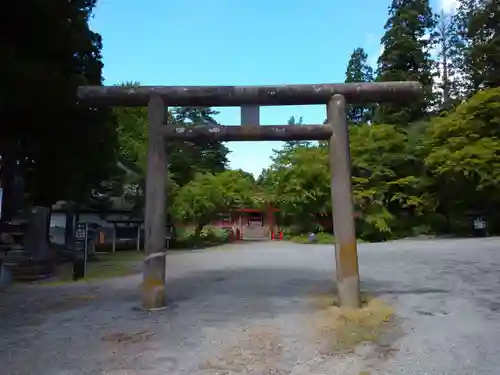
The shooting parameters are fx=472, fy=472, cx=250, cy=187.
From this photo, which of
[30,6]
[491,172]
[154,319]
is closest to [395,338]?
[154,319]

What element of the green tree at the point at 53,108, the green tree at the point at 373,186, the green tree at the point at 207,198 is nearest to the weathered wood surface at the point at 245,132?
the green tree at the point at 53,108

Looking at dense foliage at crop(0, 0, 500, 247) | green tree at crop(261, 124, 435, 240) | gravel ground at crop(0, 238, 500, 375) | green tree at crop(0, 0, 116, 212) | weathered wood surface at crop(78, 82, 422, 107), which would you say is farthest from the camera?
green tree at crop(261, 124, 435, 240)

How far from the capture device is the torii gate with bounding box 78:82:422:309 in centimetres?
685

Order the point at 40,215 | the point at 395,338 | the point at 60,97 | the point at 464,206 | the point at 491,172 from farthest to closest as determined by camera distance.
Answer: the point at 464,206
the point at 491,172
the point at 40,215
the point at 60,97
the point at 395,338

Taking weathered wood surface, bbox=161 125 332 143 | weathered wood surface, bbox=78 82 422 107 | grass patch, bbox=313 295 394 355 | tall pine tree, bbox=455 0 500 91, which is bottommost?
grass patch, bbox=313 295 394 355

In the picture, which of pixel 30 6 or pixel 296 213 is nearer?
pixel 30 6

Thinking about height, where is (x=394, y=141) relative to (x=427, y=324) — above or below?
above

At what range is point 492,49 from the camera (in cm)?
2620

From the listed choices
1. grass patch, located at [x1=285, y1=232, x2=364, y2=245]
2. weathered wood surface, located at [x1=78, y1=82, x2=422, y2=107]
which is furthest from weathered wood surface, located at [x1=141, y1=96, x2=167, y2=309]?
grass patch, located at [x1=285, y1=232, x2=364, y2=245]

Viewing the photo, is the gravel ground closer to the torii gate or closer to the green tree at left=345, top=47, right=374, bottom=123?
the torii gate

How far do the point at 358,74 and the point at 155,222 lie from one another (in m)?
36.2

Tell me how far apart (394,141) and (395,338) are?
61.7ft

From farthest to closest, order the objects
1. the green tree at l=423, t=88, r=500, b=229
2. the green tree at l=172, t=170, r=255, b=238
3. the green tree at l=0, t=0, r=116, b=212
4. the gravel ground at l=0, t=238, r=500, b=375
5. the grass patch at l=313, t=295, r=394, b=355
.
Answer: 1. the green tree at l=172, t=170, r=255, b=238
2. the green tree at l=423, t=88, r=500, b=229
3. the green tree at l=0, t=0, r=116, b=212
4. the grass patch at l=313, t=295, r=394, b=355
5. the gravel ground at l=0, t=238, r=500, b=375

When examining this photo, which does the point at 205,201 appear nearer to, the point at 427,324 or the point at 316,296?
the point at 316,296
